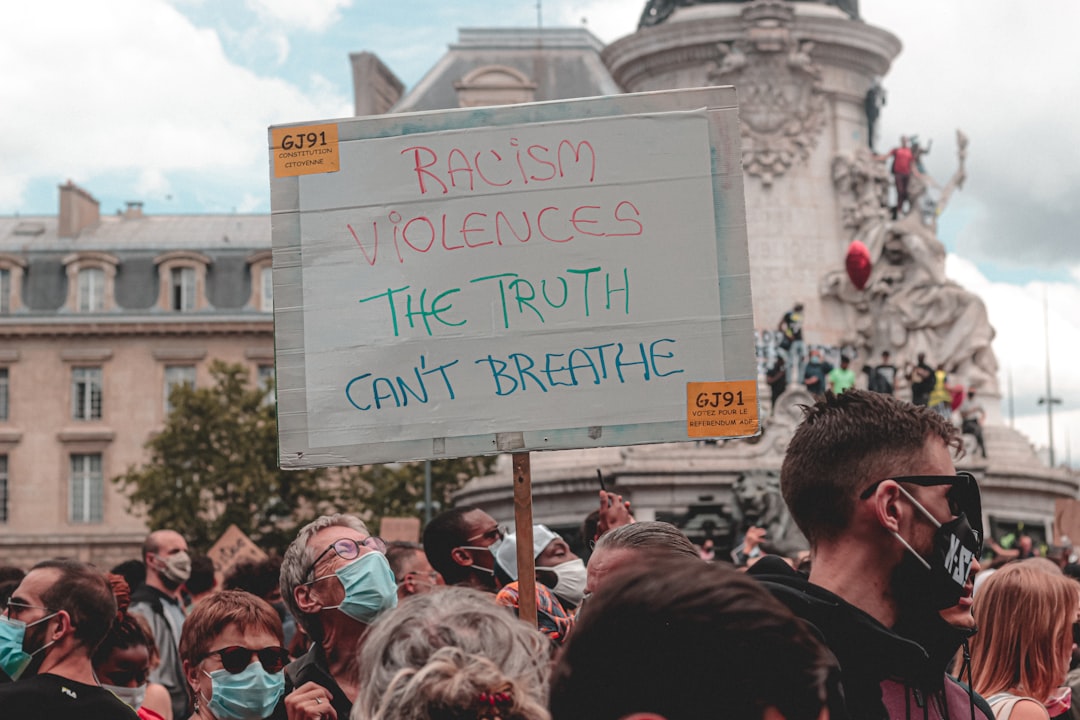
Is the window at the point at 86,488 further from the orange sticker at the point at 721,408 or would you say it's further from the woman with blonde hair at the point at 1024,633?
the woman with blonde hair at the point at 1024,633

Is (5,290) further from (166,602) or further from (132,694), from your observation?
(132,694)

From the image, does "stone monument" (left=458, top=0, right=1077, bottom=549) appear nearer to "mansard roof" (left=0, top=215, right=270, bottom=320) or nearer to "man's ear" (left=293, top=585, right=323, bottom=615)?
"mansard roof" (left=0, top=215, right=270, bottom=320)

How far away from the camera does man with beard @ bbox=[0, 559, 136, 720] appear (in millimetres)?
5047

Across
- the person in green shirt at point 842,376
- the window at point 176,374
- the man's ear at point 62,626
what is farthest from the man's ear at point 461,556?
the window at point 176,374

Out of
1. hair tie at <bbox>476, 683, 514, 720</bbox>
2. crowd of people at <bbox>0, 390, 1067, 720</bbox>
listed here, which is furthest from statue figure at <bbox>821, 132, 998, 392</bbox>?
hair tie at <bbox>476, 683, 514, 720</bbox>

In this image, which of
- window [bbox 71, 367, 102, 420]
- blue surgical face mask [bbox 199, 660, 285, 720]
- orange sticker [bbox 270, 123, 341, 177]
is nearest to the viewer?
blue surgical face mask [bbox 199, 660, 285, 720]

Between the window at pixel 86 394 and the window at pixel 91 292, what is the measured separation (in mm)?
2136

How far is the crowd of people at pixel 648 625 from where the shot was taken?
2.49 metres

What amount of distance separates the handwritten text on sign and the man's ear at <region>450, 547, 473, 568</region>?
153cm

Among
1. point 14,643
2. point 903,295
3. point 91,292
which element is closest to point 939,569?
point 14,643

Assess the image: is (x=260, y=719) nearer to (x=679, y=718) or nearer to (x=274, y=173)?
(x=274, y=173)

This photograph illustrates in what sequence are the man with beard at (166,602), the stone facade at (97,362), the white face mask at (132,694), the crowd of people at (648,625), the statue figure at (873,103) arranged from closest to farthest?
the crowd of people at (648,625), the white face mask at (132,694), the man with beard at (166,602), the statue figure at (873,103), the stone facade at (97,362)

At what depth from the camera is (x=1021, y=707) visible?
15.8 feet

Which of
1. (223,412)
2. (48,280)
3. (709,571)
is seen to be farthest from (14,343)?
(709,571)
